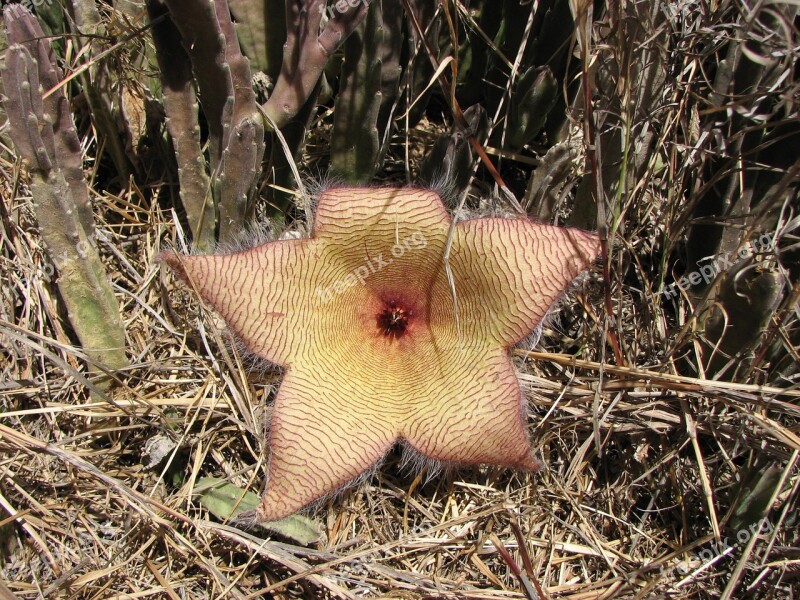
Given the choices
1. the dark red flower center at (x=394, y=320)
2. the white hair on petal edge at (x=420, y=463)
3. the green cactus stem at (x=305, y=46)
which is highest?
the green cactus stem at (x=305, y=46)

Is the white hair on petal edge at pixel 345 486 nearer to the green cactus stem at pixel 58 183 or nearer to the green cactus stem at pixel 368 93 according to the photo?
the green cactus stem at pixel 58 183

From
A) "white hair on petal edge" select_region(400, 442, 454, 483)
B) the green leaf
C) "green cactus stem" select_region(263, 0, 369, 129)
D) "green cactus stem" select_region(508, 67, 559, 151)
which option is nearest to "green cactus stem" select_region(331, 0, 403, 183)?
"green cactus stem" select_region(263, 0, 369, 129)

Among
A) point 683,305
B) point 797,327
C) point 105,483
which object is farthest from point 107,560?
point 797,327

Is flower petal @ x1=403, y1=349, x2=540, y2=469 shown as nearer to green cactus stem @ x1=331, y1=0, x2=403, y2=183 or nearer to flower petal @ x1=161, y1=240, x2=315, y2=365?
flower petal @ x1=161, y1=240, x2=315, y2=365

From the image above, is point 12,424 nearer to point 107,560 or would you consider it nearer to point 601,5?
point 107,560

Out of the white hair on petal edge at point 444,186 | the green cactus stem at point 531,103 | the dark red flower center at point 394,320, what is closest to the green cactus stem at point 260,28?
the white hair on petal edge at point 444,186

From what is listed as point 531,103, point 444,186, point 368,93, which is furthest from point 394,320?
point 531,103
